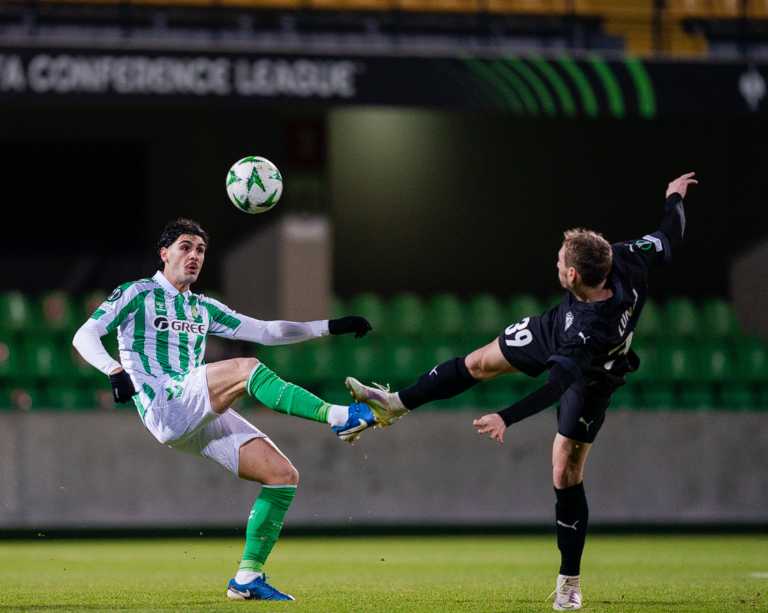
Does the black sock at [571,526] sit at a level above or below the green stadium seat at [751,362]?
below

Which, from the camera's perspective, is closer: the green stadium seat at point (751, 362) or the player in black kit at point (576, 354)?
the player in black kit at point (576, 354)

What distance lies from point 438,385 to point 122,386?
1.46m

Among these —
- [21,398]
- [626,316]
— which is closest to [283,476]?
[626,316]

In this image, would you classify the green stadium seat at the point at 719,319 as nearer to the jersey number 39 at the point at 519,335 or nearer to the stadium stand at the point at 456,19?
the stadium stand at the point at 456,19

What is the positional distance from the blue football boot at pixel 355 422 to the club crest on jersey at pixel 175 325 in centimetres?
89

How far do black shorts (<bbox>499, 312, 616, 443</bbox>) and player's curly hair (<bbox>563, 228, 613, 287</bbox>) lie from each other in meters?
0.43

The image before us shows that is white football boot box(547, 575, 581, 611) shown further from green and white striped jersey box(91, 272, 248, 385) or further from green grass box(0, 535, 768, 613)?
green and white striped jersey box(91, 272, 248, 385)

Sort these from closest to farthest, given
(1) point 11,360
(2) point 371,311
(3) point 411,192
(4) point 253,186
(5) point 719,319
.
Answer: (4) point 253,186
(1) point 11,360
(2) point 371,311
(5) point 719,319
(3) point 411,192

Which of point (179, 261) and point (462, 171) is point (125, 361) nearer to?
point (179, 261)

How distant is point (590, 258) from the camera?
466 centimetres

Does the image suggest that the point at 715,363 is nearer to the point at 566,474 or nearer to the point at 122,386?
the point at 566,474

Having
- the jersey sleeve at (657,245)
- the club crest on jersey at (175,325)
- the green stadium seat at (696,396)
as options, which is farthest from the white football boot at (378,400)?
the green stadium seat at (696,396)

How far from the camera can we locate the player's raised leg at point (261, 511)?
200 inches

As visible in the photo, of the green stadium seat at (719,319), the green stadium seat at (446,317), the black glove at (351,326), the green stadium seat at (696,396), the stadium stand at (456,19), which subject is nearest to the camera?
the black glove at (351,326)
